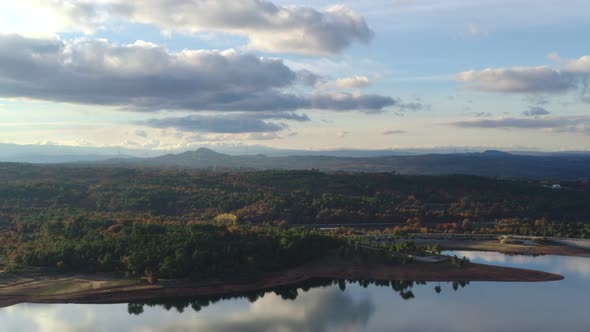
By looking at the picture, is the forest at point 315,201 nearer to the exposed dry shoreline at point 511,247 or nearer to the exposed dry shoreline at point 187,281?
the exposed dry shoreline at point 511,247

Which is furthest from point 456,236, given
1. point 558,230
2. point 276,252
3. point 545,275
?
point 276,252

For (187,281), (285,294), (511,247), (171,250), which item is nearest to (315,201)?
(511,247)

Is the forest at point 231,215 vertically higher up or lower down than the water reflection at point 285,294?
higher up

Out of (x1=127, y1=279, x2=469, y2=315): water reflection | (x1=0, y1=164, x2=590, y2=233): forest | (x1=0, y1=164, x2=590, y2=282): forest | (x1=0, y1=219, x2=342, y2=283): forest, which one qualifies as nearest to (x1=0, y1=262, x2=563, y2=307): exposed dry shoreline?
(x1=127, y1=279, x2=469, y2=315): water reflection

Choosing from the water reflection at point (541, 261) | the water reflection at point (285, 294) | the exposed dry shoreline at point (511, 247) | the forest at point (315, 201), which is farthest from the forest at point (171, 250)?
the exposed dry shoreline at point (511, 247)

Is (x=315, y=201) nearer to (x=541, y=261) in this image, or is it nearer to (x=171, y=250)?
(x=541, y=261)

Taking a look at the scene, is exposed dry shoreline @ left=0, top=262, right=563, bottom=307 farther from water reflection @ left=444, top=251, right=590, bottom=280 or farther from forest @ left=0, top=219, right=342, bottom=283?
water reflection @ left=444, top=251, right=590, bottom=280
